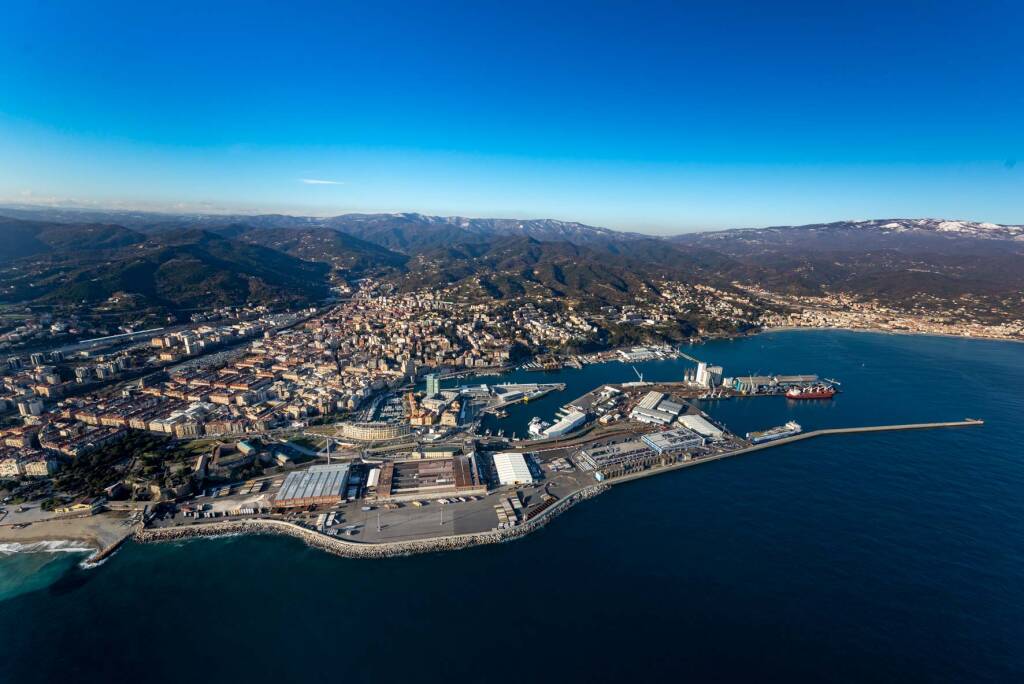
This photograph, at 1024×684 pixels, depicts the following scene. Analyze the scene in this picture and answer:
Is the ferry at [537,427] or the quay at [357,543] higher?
the ferry at [537,427]

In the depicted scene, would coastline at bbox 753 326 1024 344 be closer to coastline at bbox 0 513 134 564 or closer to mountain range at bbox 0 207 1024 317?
mountain range at bbox 0 207 1024 317

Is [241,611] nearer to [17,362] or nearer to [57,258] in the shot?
[17,362]

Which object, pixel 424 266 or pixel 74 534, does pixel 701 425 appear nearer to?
pixel 74 534

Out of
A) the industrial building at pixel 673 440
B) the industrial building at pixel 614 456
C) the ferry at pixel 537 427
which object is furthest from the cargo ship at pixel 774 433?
the ferry at pixel 537 427

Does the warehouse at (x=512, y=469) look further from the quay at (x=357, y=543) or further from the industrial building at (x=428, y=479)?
the quay at (x=357, y=543)

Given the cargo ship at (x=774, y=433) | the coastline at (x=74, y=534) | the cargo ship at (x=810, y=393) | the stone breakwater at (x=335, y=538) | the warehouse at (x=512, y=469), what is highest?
the cargo ship at (x=810, y=393)

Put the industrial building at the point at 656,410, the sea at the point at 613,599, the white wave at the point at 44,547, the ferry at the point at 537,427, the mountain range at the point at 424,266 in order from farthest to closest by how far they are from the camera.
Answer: the mountain range at the point at 424,266
the industrial building at the point at 656,410
the ferry at the point at 537,427
the white wave at the point at 44,547
the sea at the point at 613,599

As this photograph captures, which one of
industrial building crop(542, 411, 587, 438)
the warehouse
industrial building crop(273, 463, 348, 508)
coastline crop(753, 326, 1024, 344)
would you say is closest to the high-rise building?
industrial building crop(542, 411, 587, 438)

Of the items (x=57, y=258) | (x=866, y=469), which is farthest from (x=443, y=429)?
(x=57, y=258)
